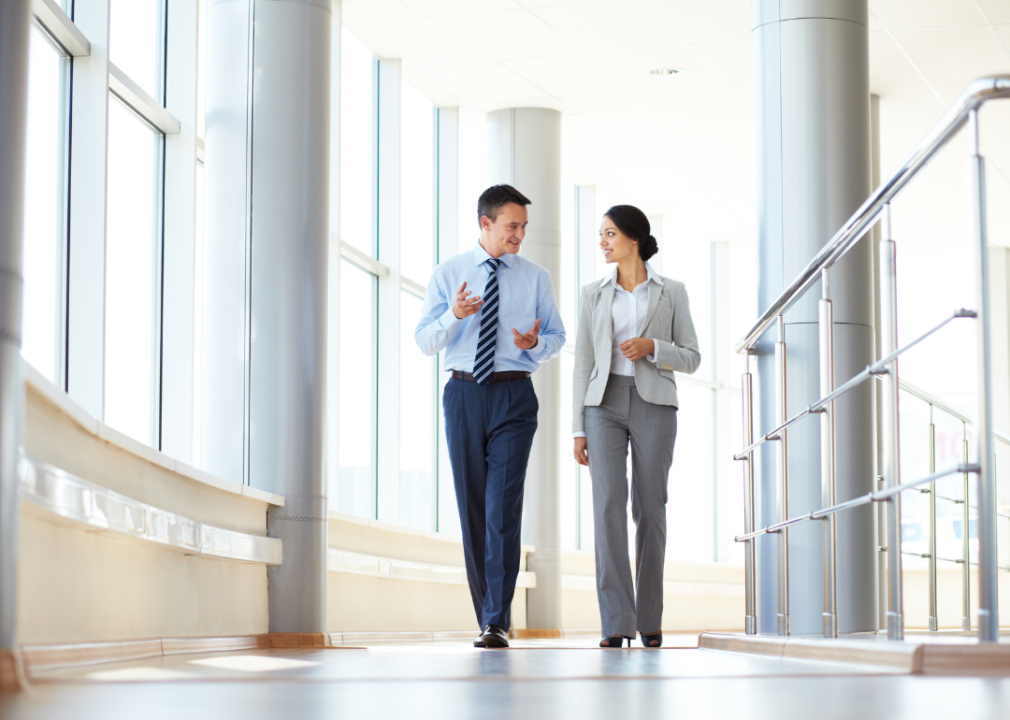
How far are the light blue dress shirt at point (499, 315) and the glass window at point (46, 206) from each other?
4.09ft

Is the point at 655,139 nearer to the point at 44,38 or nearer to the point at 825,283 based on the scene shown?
the point at 44,38

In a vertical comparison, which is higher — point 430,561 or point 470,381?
point 470,381

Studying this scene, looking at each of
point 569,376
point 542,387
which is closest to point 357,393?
point 542,387

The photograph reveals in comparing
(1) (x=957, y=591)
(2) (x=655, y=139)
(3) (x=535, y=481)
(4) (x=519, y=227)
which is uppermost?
(2) (x=655, y=139)

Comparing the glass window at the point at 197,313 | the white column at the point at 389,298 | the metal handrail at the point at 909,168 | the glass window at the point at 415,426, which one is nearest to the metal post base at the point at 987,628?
the metal handrail at the point at 909,168

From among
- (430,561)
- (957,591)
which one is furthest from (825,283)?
(957,591)

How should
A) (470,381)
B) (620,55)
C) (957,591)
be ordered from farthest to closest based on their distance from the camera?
(957,591), (620,55), (470,381)

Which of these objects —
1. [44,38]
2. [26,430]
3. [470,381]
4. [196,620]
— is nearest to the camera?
[26,430]

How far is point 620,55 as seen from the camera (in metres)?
7.22

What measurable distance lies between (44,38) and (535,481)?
4.63m

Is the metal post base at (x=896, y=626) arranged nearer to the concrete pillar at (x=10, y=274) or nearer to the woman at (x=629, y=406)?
the woman at (x=629, y=406)

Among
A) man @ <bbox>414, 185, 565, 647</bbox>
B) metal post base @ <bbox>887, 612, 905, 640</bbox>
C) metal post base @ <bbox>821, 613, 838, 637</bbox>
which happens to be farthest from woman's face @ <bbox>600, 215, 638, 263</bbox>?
metal post base @ <bbox>887, 612, 905, 640</bbox>

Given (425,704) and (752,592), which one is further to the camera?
(752,592)

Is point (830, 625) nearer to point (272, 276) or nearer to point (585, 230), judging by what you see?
point (272, 276)
